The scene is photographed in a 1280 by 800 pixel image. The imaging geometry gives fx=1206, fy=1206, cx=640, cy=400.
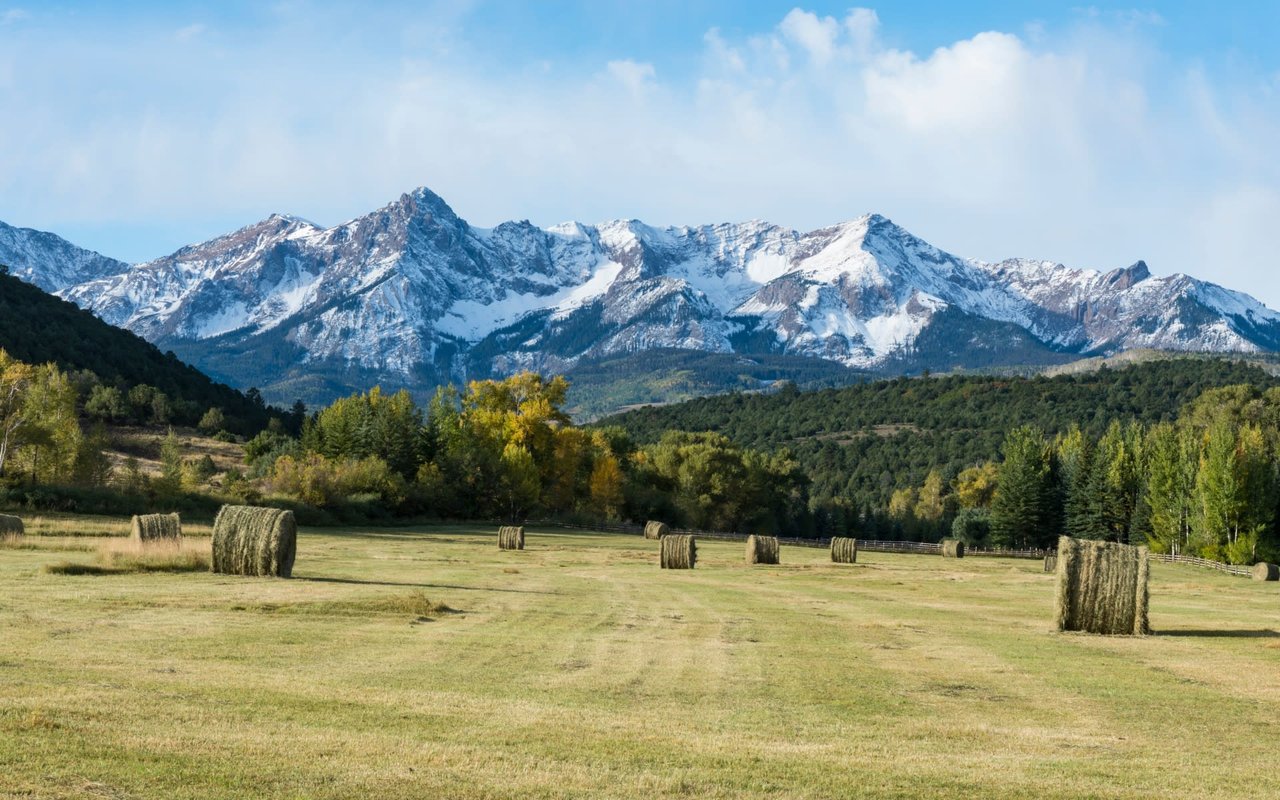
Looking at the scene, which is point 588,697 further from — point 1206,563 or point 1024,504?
point 1024,504

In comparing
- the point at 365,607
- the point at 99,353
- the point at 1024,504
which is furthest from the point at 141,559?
the point at 99,353

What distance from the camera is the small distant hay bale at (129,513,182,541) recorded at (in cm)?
3479

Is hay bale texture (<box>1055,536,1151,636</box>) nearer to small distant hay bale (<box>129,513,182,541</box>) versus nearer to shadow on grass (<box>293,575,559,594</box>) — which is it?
shadow on grass (<box>293,575,559,594</box>)

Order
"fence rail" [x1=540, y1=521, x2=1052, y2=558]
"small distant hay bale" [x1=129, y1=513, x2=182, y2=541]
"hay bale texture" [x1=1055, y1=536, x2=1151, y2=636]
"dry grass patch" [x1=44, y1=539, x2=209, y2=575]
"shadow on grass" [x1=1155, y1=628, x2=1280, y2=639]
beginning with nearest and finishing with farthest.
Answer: "hay bale texture" [x1=1055, y1=536, x2=1151, y2=636]
"shadow on grass" [x1=1155, y1=628, x2=1280, y2=639]
"dry grass patch" [x1=44, y1=539, x2=209, y2=575]
"small distant hay bale" [x1=129, y1=513, x2=182, y2=541]
"fence rail" [x1=540, y1=521, x2=1052, y2=558]

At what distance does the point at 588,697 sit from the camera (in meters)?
16.2

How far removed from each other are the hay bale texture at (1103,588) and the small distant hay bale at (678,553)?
24964 millimetres

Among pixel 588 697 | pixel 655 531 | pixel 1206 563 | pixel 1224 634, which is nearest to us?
pixel 588 697

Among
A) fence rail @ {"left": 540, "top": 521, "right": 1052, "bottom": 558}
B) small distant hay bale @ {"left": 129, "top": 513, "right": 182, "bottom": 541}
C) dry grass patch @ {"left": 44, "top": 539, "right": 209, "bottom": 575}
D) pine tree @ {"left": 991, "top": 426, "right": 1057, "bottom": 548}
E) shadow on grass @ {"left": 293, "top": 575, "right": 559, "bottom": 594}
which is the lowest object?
fence rail @ {"left": 540, "top": 521, "right": 1052, "bottom": 558}

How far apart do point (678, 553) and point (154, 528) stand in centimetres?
2248

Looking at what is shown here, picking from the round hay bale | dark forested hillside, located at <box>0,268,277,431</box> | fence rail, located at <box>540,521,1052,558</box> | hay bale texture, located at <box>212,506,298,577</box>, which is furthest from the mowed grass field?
dark forested hillside, located at <box>0,268,277,431</box>

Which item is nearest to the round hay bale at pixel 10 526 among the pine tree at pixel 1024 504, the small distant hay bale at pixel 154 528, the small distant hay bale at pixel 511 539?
the small distant hay bale at pixel 154 528

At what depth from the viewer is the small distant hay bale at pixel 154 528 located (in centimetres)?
3479

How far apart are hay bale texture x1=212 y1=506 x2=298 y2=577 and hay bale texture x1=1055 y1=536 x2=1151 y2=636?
19.5 m

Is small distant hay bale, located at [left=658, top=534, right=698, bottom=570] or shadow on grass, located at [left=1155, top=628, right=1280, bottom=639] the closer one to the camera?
shadow on grass, located at [left=1155, top=628, right=1280, bottom=639]
